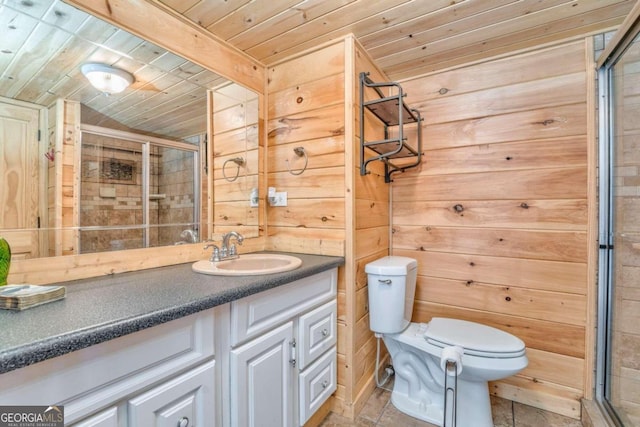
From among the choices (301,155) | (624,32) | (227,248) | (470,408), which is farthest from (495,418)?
(624,32)

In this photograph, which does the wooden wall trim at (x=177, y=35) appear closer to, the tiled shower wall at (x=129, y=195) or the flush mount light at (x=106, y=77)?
the flush mount light at (x=106, y=77)

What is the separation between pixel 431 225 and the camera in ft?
6.20

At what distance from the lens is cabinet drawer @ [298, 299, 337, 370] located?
50.8 inches

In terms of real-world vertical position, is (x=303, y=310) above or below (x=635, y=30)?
below

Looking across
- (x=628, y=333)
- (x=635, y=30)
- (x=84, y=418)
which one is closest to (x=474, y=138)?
(x=635, y=30)

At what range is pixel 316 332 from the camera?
1.37 meters

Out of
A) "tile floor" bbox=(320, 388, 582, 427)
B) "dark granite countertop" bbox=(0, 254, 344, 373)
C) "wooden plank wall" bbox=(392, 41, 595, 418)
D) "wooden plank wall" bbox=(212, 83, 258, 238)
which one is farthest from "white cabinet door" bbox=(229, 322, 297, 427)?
"wooden plank wall" bbox=(392, 41, 595, 418)

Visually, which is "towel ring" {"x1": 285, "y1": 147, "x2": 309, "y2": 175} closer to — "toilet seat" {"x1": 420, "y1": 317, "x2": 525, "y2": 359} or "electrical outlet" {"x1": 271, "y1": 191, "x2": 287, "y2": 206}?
"electrical outlet" {"x1": 271, "y1": 191, "x2": 287, "y2": 206}

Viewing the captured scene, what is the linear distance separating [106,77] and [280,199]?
3.22ft

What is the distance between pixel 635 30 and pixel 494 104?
0.59 meters

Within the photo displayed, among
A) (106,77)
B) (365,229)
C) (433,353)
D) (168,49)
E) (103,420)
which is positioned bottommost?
(433,353)

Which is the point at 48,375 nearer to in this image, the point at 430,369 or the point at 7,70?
the point at 7,70

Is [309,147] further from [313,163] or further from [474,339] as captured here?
[474,339]

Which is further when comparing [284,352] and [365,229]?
[365,229]
